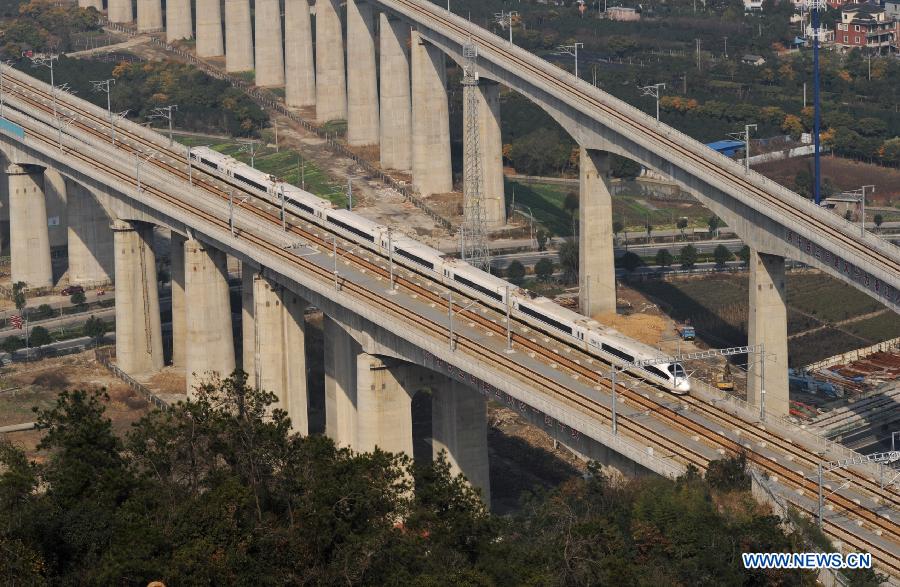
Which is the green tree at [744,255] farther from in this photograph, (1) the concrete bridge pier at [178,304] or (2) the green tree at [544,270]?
(1) the concrete bridge pier at [178,304]

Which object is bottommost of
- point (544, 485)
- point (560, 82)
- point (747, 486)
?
point (544, 485)

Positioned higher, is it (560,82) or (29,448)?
(560,82)

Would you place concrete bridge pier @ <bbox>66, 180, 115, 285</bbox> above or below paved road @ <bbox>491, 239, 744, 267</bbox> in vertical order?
above

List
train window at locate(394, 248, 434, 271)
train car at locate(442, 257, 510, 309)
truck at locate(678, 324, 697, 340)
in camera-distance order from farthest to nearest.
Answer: truck at locate(678, 324, 697, 340) → train window at locate(394, 248, 434, 271) → train car at locate(442, 257, 510, 309)

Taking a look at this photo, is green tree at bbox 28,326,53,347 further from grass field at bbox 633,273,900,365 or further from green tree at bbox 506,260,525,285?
grass field at bbox 633,273,900,365

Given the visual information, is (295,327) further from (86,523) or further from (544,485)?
(86,523)

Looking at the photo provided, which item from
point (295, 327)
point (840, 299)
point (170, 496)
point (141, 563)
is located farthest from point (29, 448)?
point (840, 299)

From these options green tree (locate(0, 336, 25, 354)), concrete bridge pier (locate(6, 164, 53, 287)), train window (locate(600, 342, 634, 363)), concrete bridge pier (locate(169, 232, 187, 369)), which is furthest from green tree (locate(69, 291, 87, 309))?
train window (locate(600, 342, 634, 363))
